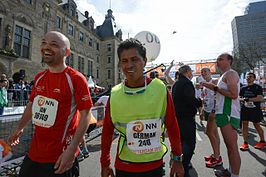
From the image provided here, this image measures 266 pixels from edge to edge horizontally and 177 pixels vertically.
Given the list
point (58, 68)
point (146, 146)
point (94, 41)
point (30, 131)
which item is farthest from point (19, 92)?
point (94, 41)

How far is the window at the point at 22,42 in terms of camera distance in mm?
18234

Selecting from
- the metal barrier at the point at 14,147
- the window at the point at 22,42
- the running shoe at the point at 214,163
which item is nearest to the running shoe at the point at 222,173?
the running shoe at the point at 214,163

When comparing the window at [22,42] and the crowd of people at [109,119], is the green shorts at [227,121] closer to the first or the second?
the crowd of people at [109,119]

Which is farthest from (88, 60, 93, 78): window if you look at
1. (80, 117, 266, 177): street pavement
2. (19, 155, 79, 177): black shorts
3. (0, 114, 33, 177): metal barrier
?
(19, 155, 79, 177): black shorts

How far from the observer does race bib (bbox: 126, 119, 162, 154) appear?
1.50 m

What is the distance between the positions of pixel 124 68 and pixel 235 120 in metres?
2.27

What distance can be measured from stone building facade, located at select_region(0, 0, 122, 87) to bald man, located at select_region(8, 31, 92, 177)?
16.5 meters

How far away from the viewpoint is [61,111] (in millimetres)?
1727

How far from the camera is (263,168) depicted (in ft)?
11.5

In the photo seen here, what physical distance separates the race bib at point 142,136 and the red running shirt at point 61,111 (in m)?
0.50

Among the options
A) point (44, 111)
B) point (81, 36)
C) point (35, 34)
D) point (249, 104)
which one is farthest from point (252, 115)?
point (81, 36)

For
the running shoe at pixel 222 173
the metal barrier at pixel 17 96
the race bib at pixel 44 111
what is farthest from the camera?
the metal barrier at pixel 17 96

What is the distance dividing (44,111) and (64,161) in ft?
1.81

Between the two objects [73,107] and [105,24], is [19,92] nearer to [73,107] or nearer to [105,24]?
[73,107]
